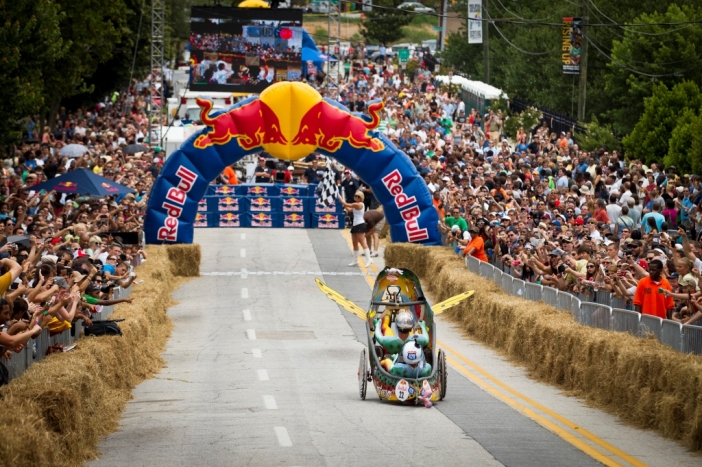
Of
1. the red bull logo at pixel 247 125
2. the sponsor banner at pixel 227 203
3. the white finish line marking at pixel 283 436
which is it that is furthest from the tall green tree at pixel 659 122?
the white finish line marking at pixel 283 436

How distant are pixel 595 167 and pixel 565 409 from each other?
1977cm

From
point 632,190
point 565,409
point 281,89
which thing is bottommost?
point 565,409

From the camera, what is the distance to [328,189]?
1665 inches

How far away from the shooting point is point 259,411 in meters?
16.9

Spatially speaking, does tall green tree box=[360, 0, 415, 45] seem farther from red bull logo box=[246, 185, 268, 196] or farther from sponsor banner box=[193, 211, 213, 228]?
sponsor banner box=[193, 211, 213, 228]

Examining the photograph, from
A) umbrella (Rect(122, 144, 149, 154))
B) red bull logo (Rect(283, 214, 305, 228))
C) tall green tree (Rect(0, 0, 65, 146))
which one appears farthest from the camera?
umbrella (Rect(122, 144, 149, 154))

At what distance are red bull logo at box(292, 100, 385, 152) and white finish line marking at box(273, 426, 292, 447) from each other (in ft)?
61.0

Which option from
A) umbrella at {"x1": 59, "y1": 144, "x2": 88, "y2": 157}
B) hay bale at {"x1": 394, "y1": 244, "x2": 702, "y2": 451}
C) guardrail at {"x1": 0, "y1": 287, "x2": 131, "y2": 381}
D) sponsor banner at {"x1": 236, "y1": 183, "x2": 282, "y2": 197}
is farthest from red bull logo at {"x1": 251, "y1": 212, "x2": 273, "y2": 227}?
guardrail at {"x1": 0, "y1": 287, "x2": 131, "y2": 381}

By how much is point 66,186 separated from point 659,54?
20.2 m

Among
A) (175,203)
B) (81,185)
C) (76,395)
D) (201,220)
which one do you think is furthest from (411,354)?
(201,220)

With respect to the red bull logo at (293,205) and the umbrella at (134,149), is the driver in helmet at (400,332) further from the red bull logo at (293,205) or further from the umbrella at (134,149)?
the umbrella at (134,149)

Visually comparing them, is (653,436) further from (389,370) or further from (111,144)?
(111,144)

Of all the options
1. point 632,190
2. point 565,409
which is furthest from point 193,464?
point 632,190

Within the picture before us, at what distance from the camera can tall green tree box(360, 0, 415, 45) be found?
112500mm
